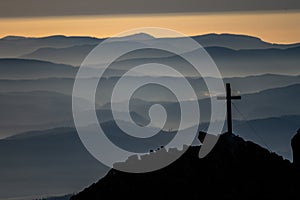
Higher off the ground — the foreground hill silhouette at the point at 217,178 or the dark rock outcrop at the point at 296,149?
the dark rock outcrop at the point at 296,149

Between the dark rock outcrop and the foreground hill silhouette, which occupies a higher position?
the dark rock outcrop

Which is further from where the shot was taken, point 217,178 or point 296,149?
point 296,149

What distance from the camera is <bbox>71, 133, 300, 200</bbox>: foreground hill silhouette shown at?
154 ft

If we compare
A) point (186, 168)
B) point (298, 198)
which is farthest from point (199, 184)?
point (298, 198)

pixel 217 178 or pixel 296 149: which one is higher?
pixel 296 149

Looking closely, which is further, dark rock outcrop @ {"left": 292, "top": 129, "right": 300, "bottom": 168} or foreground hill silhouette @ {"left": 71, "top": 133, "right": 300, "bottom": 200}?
dark rock outcrop @ {"left": 292, "top": 129, "right": 300, "bottom": 168}

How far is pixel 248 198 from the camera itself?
152ft

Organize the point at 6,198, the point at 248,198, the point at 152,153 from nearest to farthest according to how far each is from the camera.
Result: the point at 248,198
the point at 152,153
the point at 6,198

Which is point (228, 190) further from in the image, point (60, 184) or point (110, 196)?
point (60, 184)

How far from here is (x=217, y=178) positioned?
4734cm

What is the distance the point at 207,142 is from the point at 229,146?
1.01 m

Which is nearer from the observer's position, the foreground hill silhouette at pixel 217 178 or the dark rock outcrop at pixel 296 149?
the foreground hill silhouette at pixel 217 178

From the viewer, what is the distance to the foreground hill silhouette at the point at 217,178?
4697cm

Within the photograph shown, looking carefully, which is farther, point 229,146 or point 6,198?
point 6,198
